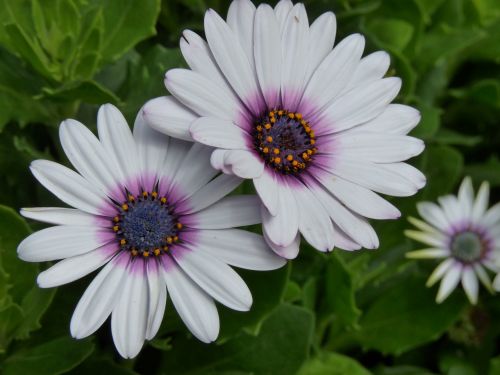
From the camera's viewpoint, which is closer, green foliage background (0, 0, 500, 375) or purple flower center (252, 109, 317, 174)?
purple flower center (252, 109, 317, 174)

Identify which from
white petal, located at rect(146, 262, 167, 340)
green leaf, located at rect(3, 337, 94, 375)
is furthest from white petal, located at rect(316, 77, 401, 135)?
green leaf, located at rect(3, 337, 94, 375)

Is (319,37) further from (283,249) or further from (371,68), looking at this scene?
(283,249)

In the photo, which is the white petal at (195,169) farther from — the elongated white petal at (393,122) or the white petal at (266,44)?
the elongated white petal at (393,122)

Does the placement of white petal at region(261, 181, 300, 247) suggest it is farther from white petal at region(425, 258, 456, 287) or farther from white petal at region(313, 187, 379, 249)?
white petal at region(425, 258, 456, 287)

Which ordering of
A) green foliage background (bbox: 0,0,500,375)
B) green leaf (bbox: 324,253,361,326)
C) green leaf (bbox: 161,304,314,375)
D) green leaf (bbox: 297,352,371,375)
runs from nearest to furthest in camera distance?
green foliage background (bbox: 0,0,500,375), green leaf (bbox: 161,304,314,375), green leaf (bbox: 324,253,361,326), green leaf (bbox: 297,352,371,375)

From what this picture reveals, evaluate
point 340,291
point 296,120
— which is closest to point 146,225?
point 296,120

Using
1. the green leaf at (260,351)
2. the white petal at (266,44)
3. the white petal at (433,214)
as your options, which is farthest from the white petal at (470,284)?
the white petal at (266,44)
